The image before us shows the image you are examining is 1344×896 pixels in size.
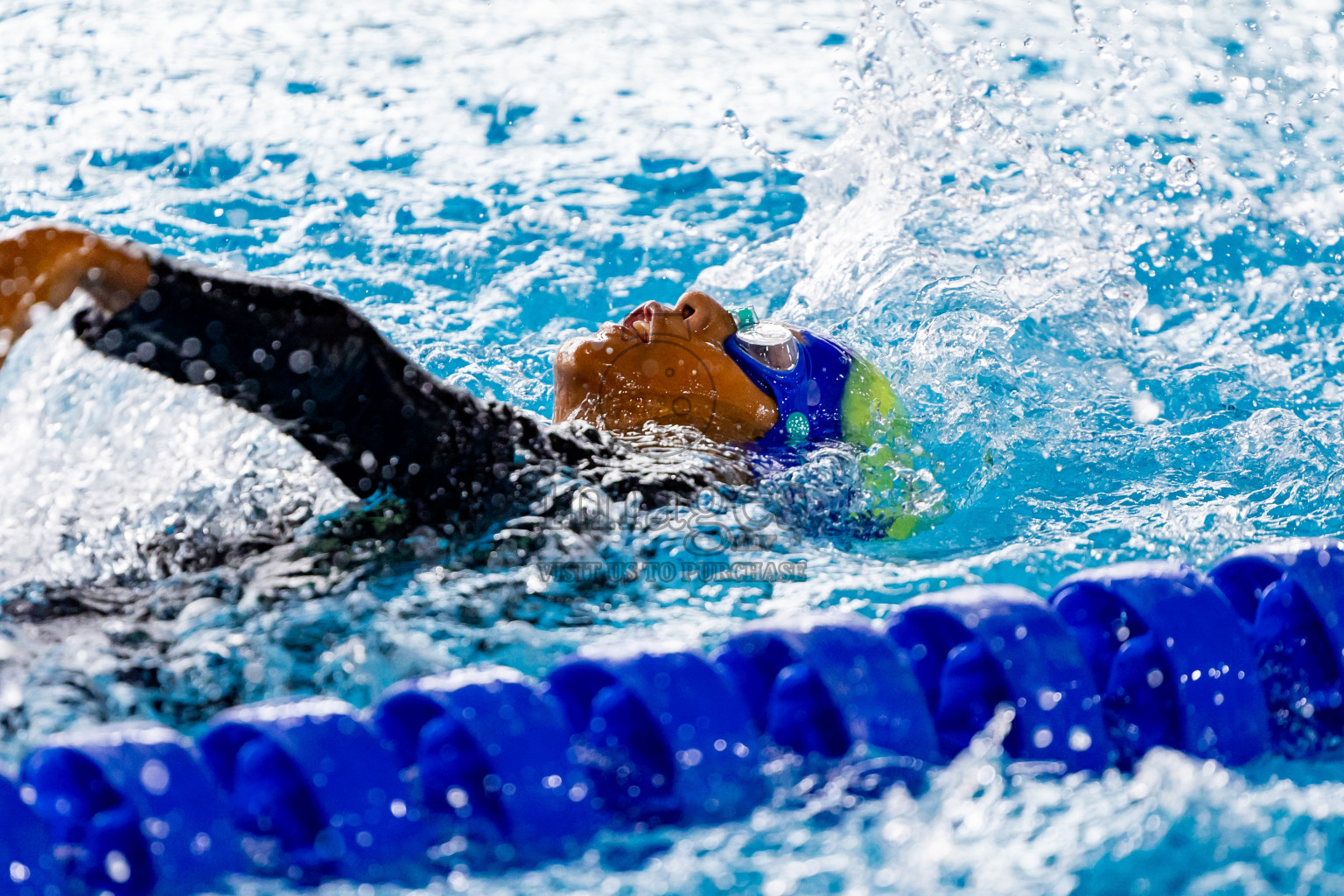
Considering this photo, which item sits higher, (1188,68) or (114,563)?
(1188,68)

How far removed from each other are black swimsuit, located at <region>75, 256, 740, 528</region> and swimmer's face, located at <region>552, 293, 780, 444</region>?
394 millimetres

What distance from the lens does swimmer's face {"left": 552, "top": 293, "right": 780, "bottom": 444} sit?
2553mm

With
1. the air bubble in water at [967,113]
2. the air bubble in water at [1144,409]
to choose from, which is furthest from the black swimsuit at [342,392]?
the air bubble in water at [967,113]

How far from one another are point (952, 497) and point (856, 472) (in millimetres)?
472

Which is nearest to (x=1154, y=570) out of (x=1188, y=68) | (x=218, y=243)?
(x=218, y=243)

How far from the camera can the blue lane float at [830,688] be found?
5.17ft

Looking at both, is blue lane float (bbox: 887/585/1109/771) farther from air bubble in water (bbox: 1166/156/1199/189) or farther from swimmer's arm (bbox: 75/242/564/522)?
air bubble in water (bbox: 1166/156/1199/189)

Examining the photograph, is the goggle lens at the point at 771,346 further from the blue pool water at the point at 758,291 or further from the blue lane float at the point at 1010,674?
the blue lane float at the point at 1010,674

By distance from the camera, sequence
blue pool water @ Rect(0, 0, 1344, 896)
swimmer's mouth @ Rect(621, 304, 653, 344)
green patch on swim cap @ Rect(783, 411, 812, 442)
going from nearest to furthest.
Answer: blue pool water @ Rect(0, 0, 1344, 896) < swimmer's mouth @ Rect(621, 304, 653, 344) < green patch on swim cap @ Rect(783, 411, 812, 442)

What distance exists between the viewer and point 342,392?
5.80 feet

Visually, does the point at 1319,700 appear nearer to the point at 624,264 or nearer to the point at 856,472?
the point at 856,472

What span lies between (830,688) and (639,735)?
0.27 meters

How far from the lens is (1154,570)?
189 cm

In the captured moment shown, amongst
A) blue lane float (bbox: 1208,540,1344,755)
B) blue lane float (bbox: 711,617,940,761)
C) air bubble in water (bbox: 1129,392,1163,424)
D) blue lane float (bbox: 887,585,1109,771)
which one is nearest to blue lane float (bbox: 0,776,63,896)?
blue lane float (bbox: 711,617,940,761)
